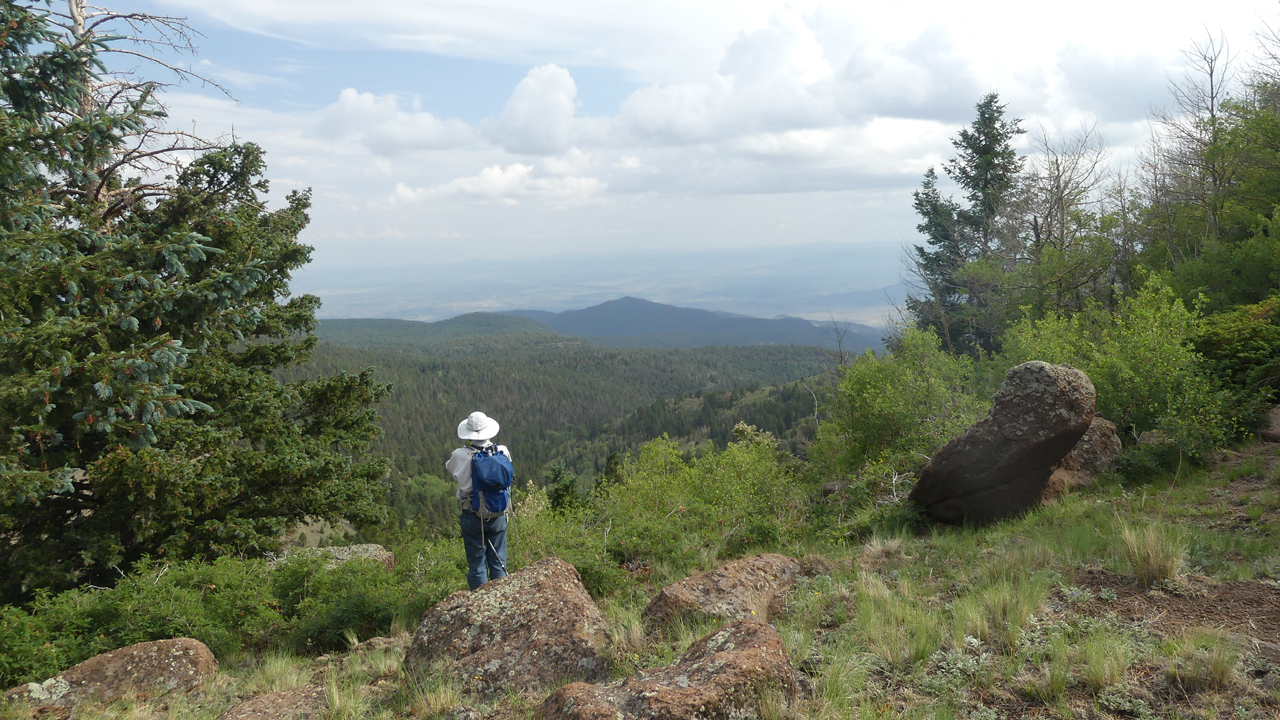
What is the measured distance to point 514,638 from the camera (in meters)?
5.34

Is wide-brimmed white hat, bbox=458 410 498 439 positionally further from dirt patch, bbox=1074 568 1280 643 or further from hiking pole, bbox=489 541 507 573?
dirt patch, bbox=1074 568 1280 643

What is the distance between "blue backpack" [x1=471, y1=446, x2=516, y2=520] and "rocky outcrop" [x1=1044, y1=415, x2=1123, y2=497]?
8264mm

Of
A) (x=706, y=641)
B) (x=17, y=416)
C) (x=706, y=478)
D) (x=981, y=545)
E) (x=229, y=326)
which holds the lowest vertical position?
(x=706, y=478)

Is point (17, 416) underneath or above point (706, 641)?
above

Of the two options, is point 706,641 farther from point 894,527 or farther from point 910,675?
point 894,527

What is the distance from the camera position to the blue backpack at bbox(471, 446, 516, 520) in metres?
6.94

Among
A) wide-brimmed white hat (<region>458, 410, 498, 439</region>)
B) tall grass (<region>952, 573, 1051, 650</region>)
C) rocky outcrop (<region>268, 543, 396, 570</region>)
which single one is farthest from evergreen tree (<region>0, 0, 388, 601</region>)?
tall grass (<region>952, 573, 1051, 650</region>)

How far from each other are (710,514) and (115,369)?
30.1 feet

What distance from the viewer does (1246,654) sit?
159 inches

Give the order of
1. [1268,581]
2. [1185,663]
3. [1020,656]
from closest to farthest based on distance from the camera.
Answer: [1185,663] → [1020,656] → [1268,581]

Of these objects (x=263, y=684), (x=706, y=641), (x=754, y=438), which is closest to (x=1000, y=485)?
(x=706, y=641)

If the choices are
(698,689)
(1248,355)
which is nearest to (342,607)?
(698,689)

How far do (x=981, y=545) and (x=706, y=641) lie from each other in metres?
5.25

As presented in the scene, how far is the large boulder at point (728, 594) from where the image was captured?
587 centimetres
